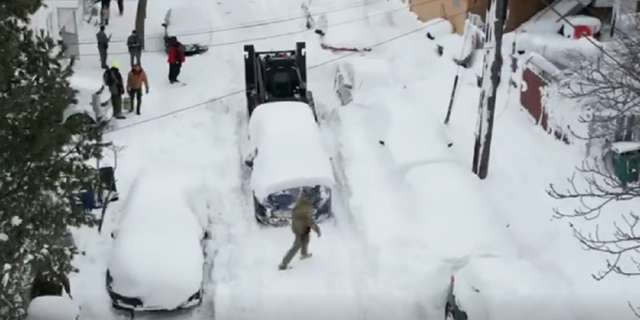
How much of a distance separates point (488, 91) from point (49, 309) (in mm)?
10251

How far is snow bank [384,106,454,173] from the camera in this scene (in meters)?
16.8

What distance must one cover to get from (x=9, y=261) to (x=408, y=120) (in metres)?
10.6

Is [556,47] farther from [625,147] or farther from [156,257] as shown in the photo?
[156,257]

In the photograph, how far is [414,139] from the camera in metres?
17.6

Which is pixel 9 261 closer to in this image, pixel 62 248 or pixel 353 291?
pixel 62 248

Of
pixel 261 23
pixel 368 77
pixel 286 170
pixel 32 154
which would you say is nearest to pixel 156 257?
pixel 286 170

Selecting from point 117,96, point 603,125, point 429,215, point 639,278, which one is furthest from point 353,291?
point 117,96

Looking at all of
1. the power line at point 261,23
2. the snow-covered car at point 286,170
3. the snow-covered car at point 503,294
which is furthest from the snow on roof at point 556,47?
the snow-covered car at point 503,294

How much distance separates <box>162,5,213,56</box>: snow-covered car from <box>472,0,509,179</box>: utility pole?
1208cm

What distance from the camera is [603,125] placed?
1742 centimetres

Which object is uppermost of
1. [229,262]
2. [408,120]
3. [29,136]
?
[29,136]

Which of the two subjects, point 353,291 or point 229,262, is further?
Answer: point 229,262

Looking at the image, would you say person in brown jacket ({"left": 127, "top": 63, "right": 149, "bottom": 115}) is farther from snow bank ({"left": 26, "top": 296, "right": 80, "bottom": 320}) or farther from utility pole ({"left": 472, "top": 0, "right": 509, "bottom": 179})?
snow bank ({"left": 26, "top": 296, "right": 80, "bottom": 320})

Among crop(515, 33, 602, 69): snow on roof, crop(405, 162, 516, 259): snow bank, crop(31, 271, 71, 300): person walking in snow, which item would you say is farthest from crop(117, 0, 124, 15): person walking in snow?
crop(31, 271, 71, 300): person walking in snow
